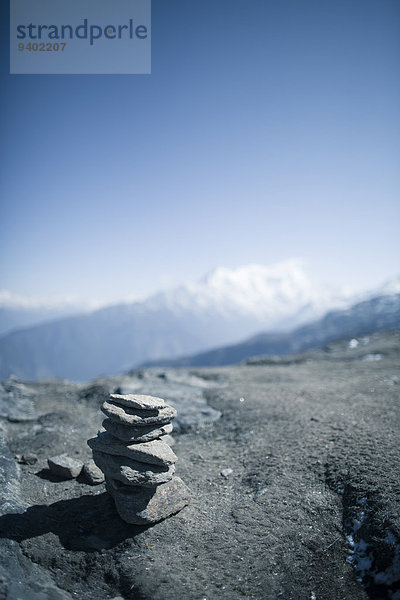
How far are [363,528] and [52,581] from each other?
26.1 ft

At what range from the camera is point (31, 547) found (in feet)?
25.8

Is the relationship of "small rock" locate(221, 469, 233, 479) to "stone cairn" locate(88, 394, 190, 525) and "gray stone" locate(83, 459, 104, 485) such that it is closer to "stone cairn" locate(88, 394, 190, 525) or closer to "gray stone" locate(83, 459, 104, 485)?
"stone cairn" locate(88, 394, 190, 525)

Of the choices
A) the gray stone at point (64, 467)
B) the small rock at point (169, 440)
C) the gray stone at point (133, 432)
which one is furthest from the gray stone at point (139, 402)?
the small rock at point (169, 440)

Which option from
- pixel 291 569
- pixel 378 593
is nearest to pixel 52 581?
pixel 291 569

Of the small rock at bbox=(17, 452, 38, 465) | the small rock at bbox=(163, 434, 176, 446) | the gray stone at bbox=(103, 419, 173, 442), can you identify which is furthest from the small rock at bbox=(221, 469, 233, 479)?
the small rock at bbox=(17, 452, 38, 465)

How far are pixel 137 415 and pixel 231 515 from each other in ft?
13.6

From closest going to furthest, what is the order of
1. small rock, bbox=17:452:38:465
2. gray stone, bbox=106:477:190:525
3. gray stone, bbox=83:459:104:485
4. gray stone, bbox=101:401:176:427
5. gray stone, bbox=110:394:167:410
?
1. gray stone, bbox=106:477:190:525
2. gray stone, bbox=101:401:176:427
3. gray stone, bbox=110:394:167:410
4. gray stone, bbox=83:459:104:485
5. small rock, bbox=17:452:38:465

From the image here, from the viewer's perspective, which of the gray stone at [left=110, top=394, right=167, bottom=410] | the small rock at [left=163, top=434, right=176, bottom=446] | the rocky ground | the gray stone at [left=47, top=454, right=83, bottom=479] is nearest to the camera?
the rocky ground

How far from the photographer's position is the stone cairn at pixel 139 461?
8.62 meters

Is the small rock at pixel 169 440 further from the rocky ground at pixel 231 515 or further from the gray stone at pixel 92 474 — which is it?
the gray stone at pixel 92 474

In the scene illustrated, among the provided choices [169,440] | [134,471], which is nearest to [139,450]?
[134,471]

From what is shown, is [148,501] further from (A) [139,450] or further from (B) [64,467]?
(B) [64,467]

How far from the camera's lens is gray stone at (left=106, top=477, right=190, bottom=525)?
8523 millimetres

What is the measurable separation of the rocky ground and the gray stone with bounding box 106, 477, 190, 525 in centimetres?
29
